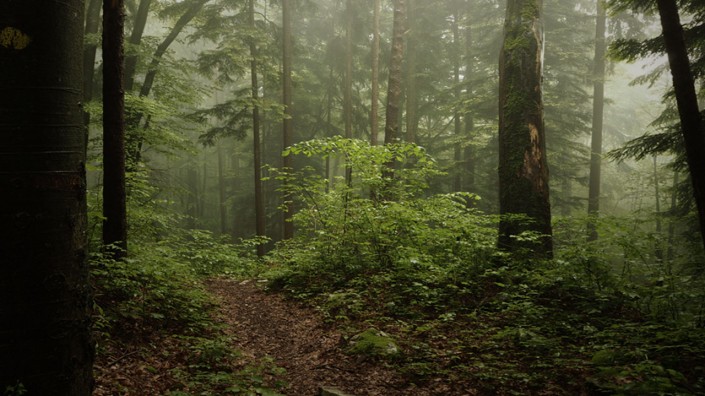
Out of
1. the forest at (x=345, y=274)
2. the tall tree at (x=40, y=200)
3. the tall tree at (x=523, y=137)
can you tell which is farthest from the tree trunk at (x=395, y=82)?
→ the tall tree at (x=40, y=200)

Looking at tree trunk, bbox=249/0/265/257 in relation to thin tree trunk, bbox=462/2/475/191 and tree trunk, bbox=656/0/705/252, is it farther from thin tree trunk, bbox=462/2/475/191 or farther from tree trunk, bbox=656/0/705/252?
tree trunk, bbox=656/0/705/252

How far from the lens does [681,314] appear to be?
4668 millimetres

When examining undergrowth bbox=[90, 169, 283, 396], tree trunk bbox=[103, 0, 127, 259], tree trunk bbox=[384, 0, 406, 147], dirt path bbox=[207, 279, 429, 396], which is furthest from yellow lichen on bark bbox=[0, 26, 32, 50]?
tree trunk bbox=[384, 0, 406, 147]

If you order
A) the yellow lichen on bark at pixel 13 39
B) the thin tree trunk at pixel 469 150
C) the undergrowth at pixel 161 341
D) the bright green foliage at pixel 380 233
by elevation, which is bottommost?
the undergrowth at pixel 161 341

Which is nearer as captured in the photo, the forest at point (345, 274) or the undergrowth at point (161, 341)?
the forest at point (345, 274)

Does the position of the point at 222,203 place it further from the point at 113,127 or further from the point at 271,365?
the point at 271,365

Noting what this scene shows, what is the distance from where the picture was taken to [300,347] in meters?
5.38

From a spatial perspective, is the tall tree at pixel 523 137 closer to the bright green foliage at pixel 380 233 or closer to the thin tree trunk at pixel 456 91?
the bright green foliage at pixel 380 233

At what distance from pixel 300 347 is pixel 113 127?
15.2 feet

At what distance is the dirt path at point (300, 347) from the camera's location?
4027 millimetres

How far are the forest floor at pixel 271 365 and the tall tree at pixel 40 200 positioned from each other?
1.99 m

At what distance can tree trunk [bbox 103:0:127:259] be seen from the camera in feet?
19.9

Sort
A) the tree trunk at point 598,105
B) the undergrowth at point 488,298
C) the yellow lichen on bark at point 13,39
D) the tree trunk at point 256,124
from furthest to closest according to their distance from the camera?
the tree trunk at point 598,105
the tree trunk at point 256,124
the undergrowth at point 488,298
the yellow lichen on bark at point 13,39

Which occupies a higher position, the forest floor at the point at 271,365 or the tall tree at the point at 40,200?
the tall tree at the point at 40,200
